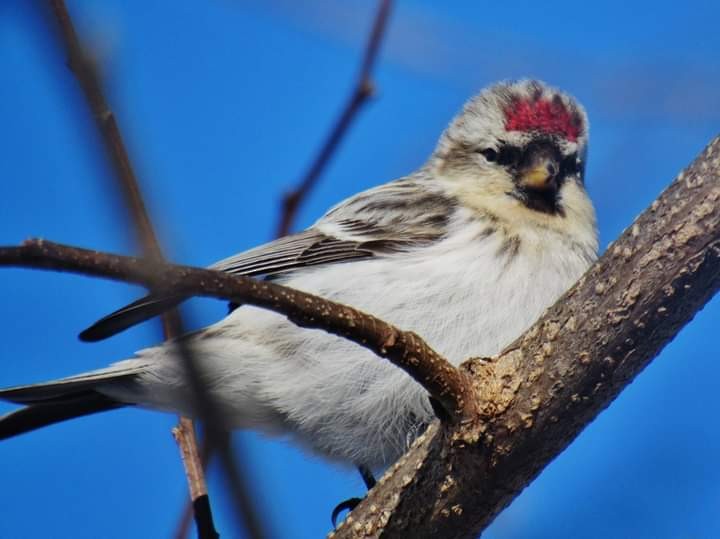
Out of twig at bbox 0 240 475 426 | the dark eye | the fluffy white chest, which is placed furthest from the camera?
the dark eye

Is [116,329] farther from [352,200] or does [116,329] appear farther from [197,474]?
[352,200]

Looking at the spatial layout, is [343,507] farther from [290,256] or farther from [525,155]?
[525,155]

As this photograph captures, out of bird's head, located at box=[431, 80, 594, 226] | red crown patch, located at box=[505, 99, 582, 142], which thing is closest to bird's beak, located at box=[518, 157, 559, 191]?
bird's head, located at box=[431, 80, 594, 226]

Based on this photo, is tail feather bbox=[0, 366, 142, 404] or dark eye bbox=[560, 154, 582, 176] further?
dark eye bbox=[560, 154, 582, 176]

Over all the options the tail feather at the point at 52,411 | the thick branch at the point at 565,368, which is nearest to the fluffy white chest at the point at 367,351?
the tail feather at the point at 52,411

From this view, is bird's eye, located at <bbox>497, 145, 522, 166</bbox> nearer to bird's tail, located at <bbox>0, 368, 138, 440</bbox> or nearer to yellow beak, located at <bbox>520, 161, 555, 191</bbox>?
yellow beak, located at <bbox>520, 161, 555, 191</bbox>

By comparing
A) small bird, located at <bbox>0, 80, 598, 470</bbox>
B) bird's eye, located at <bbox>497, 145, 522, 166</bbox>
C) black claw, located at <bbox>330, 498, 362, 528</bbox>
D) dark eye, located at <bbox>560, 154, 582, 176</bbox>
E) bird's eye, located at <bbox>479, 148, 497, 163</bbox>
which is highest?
bird's eye, located at <bbox>479, 148, 497, 163</bbox>

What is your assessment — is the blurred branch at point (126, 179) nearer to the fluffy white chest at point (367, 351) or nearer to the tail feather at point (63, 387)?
the fluffy white chest at point (367, 351)
